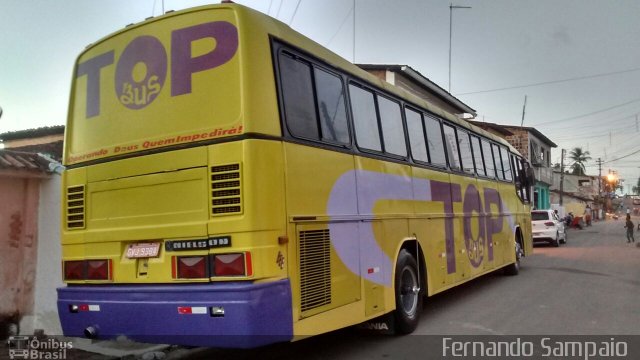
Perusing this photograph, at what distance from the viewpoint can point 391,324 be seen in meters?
6.60

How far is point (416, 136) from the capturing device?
7.80 meters

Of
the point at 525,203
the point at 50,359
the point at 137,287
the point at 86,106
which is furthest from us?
the point at 525,203

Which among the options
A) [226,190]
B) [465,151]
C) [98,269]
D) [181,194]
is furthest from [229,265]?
[465,151]

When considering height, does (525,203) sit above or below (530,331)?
above

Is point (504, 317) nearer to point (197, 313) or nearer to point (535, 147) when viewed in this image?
point (197, 313)

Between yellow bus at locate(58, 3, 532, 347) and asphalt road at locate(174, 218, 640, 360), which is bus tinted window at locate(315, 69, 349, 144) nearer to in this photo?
yellow bus at locate(58, 3, 532, 347)

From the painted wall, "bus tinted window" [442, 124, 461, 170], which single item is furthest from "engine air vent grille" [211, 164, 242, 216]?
"bus tinted window" [442, 124, 461, 170]

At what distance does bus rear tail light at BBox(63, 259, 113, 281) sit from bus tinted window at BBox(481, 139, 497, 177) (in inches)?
327

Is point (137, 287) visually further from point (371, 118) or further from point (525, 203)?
point (525, 203)

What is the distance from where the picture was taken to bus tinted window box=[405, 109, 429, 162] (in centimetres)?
759

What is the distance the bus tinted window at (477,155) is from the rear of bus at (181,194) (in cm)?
676

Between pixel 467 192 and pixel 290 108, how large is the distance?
5766 mm

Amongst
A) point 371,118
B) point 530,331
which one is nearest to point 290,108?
point 371,118

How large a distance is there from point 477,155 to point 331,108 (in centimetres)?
595
